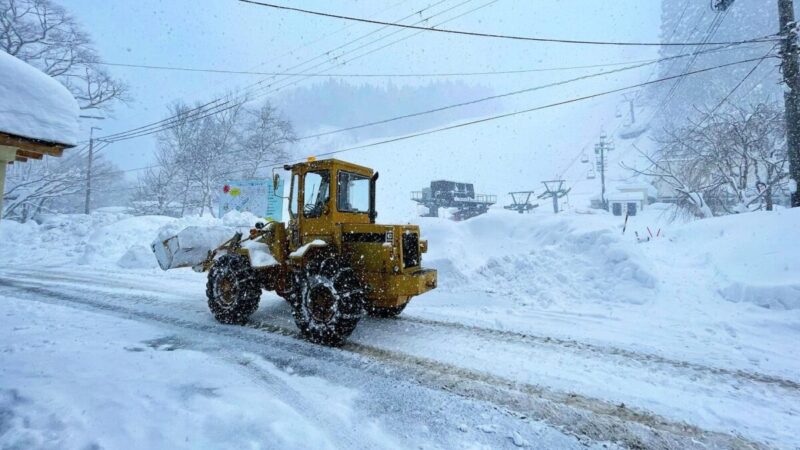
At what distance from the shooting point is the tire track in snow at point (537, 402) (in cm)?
A: 280

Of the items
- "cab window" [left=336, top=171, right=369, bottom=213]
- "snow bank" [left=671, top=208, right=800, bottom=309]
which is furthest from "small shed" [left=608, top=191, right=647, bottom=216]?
"cab window" [left=336, top=171, right=369, bottom=213]

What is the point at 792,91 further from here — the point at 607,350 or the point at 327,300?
the point at 327,300

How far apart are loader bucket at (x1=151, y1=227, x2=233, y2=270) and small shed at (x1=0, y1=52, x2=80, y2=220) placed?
608cm

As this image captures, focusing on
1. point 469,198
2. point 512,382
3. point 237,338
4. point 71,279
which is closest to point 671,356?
point 512,382

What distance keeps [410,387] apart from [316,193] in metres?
3.20

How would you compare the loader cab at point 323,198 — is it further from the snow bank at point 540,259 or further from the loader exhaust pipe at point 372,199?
the snow bank at point 540,259

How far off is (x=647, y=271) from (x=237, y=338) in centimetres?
766

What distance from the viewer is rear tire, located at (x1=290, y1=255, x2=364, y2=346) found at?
15.4 feet

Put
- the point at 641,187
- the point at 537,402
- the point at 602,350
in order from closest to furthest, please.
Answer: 1. the point at 537,402
2. the point at 602,350
3. the point at 641,187

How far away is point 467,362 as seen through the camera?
421cm

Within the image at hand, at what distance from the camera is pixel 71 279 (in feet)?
31.9

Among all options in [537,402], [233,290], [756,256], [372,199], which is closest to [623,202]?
[756,256]

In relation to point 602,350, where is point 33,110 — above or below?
above

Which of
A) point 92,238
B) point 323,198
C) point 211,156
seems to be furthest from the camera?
point 211,156
